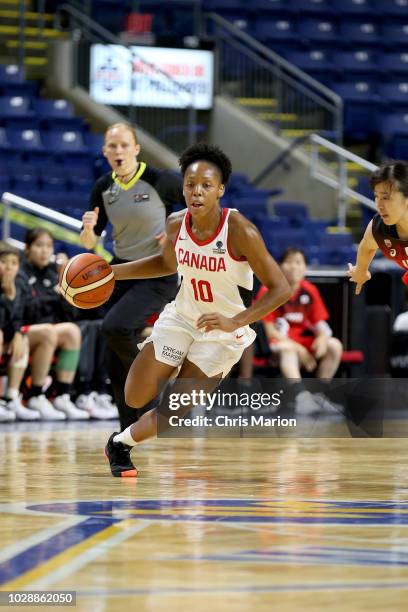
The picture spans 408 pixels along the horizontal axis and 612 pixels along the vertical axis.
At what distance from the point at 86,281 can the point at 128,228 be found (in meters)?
1.10

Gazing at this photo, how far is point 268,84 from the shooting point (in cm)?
1714

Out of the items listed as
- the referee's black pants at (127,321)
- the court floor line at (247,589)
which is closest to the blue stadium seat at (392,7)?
the referee's black pants at (127,321)

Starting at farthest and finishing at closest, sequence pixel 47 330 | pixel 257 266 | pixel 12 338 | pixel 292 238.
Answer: pixel 292 238, pixel 47 330, pixel 12 338, pixel 257 266

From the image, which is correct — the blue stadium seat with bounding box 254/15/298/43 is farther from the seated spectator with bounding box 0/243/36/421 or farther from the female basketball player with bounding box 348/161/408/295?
the female basketball player with bounding box 348/161/408/295

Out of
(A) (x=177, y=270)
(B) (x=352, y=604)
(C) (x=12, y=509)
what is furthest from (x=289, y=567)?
(A) (x=177, y=270)

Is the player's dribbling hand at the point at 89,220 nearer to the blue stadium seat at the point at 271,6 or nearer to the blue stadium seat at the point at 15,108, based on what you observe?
the blue stadium seat at the point at 15,108

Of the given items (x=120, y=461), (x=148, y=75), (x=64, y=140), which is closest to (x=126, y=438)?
(x=120, y=461)

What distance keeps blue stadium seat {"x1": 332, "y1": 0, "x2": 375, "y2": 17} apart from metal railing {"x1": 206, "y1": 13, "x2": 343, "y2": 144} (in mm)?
1593

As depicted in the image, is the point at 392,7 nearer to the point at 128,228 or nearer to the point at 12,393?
the point at 12,393

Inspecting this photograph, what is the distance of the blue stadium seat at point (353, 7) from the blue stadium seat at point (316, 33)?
0.36 m

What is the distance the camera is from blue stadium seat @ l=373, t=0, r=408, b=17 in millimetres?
18328

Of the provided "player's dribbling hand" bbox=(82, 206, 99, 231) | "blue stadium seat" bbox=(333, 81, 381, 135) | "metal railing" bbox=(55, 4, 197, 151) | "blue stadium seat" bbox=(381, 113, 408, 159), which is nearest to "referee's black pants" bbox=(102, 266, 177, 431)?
"player's dribbling hand" bbox=(82, 206, 99, 231)

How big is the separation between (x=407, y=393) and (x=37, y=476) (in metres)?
3.64

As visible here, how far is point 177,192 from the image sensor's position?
679 cm
